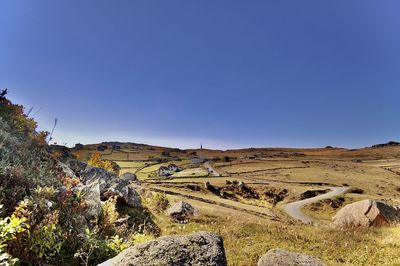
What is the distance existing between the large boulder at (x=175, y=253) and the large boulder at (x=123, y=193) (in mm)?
11109

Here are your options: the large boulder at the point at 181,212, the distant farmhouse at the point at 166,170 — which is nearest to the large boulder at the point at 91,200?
the large boulder at the point at 181,212

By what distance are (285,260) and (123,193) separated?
10939mm

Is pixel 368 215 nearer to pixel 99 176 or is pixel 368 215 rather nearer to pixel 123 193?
pixel 123 193

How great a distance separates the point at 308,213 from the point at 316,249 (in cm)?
4747

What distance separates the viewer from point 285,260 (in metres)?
11.0

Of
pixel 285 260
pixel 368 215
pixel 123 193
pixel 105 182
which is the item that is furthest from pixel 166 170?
pixel 285 260

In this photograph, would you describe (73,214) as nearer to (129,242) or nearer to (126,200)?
(129,242)

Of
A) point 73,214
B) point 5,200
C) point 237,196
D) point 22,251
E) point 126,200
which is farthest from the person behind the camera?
point 237,196

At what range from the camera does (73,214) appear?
1148 centimetres

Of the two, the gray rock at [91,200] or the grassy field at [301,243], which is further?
the grassy field at [301,243]

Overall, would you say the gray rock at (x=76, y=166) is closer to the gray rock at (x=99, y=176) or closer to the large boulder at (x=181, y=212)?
the gray rock at (x=99, y=176)

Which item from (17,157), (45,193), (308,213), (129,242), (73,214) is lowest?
(308,213)

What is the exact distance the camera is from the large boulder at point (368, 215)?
99.1 ft

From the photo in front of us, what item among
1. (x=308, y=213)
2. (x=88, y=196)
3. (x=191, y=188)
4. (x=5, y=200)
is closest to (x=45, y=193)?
(x=5, y=200)
